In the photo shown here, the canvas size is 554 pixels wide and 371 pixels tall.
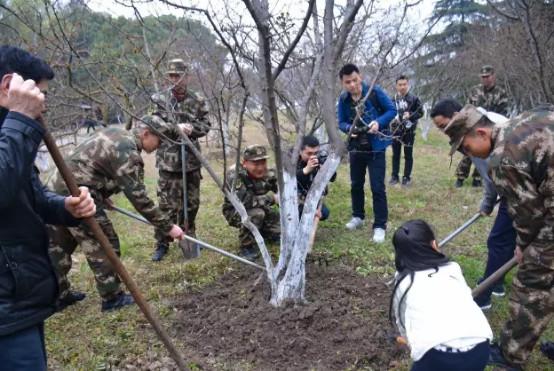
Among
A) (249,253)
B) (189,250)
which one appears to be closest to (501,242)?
(249,253)

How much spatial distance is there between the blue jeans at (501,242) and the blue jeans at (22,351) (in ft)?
9.81

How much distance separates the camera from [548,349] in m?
2.94

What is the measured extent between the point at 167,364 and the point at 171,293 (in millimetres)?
1128

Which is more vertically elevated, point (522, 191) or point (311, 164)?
point (522, 191)

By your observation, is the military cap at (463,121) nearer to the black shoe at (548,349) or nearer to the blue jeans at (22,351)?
the black shoe at (548,349)

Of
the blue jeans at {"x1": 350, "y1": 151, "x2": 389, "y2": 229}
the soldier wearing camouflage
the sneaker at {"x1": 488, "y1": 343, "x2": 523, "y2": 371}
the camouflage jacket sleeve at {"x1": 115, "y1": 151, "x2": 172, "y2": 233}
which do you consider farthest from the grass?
the camouflage jacket sleeve at {"x1": 115, "y1": 151, "x2": 172, "y2": 233}

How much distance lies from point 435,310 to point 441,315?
3cm

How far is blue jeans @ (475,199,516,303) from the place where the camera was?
343 cm

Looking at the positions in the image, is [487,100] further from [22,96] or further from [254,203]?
[22,96]

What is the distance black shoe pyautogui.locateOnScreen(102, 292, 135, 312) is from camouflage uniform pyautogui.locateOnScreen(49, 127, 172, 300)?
0.04 m

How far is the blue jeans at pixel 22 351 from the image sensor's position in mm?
1689

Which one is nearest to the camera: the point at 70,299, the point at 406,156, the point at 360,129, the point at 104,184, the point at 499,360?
the point at 499,360

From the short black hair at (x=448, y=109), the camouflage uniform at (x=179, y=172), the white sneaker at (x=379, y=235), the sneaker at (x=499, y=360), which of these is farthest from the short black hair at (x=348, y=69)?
the sneaker at (x=499, y=360)

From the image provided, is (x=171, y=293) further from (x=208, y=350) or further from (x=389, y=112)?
(x=389, y=112)
